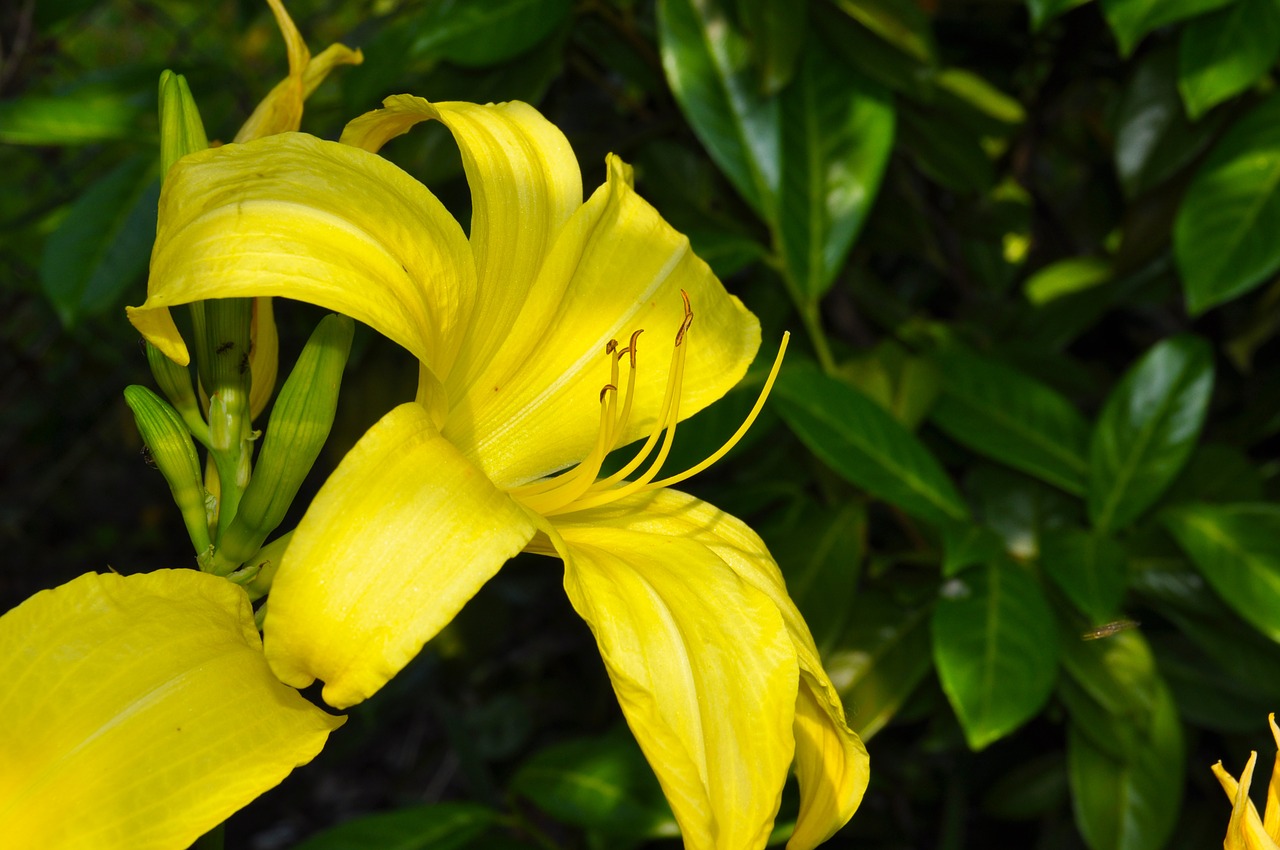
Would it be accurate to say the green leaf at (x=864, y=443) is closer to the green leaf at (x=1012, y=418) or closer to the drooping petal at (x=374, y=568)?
the green leaf at (x=1012, y=418)

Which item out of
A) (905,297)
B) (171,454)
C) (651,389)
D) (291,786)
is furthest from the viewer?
(291,786)

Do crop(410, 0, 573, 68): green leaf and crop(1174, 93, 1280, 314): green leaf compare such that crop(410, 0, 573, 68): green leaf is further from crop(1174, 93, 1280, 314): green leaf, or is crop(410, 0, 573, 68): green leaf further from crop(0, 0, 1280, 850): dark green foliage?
crop(1174, 93, 1280, 314): green leaf

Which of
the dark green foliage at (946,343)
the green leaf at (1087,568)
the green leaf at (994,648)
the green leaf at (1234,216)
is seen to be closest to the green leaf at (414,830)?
the dark green foliage at (946,343)

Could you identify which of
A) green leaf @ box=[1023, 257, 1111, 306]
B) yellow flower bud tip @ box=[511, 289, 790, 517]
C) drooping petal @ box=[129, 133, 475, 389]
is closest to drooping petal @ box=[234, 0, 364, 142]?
drooping petal @ box=[129, 133, 475, 389]

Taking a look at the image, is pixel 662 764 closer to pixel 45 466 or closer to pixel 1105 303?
pixel 1105 303

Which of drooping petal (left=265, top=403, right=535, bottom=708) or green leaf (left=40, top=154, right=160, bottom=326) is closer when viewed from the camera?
drooping petal (left=265, top=403, right=535, bottom=708)

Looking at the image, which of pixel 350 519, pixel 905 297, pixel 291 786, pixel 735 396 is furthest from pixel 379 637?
pixel 291 786
